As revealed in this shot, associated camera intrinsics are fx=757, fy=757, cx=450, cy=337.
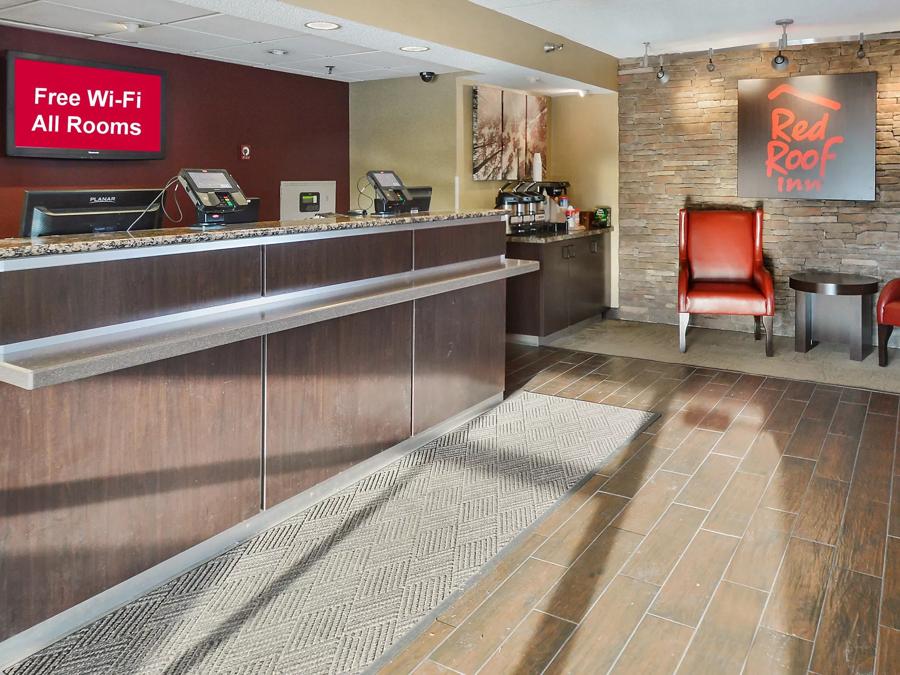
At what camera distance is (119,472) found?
8.20ft


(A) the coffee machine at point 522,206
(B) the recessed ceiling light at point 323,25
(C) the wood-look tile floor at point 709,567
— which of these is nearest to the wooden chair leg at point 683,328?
(A) the coffee machine at point 522,206

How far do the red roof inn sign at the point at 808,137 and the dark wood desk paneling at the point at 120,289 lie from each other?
5.11 m

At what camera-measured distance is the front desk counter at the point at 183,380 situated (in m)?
2.24

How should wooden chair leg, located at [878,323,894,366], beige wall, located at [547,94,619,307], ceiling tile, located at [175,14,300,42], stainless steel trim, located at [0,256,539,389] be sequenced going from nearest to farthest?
1. stainless steel trim, located at [0,256,539,389]
2. ceiling tile, located at [175,14,300,42]
3. wooden chair leg, located at [878,323,894,366]
4. beige wall, located at [547,94,619,307]

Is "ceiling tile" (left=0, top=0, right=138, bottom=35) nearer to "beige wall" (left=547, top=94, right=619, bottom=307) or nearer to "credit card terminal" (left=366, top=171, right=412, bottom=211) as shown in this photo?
"credit card terminal" (left=366, top=171, right=412, bottom=211)

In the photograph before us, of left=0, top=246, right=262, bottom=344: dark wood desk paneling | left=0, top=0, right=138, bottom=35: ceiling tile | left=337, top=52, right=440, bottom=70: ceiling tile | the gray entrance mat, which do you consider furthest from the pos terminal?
left=0, top=0, right=138, bottom=35: ceiling tile

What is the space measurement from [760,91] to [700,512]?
457 centimetres

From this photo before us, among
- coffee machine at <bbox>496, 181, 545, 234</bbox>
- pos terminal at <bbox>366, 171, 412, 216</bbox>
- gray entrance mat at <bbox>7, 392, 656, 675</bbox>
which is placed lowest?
gray entrance mat at <bbox>7, 392, 656, 675</bbox>

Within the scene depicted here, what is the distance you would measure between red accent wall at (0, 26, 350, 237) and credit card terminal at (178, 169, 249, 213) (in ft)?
7.61

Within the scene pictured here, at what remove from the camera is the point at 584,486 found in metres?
3.53

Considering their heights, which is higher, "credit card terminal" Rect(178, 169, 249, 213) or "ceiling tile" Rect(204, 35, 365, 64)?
"ceiling tile" Rect(204, 35, 365, 64)

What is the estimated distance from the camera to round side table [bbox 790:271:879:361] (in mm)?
5801

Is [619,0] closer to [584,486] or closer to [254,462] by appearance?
[584,486]

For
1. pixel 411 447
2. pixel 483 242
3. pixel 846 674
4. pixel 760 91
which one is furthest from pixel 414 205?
pixel 760 91
